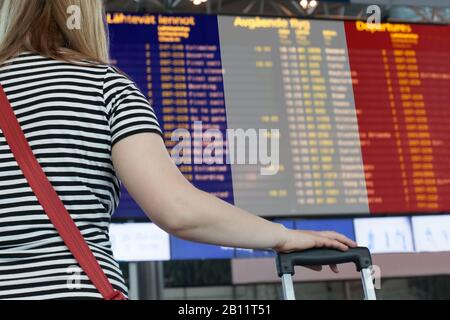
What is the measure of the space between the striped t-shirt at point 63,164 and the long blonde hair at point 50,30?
27mm

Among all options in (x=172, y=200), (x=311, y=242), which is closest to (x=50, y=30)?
(x=172, y=200)

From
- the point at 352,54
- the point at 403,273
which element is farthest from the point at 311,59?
the point at 403,273

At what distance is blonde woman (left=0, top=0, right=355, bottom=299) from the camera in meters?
0.81

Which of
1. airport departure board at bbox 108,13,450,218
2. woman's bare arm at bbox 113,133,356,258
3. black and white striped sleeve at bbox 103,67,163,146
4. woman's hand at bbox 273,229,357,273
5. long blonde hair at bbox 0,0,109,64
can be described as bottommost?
woman's hand at bbox 273,229,357,273

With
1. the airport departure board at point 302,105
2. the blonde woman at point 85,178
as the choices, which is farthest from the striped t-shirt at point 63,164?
the airport departure board at point 302,105

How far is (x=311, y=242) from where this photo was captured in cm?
95

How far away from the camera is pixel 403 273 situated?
4875 millimetres

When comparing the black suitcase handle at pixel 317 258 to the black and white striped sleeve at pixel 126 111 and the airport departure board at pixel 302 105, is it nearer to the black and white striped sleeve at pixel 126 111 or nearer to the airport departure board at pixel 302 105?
the black and white striped sleeve at pixel 126 111

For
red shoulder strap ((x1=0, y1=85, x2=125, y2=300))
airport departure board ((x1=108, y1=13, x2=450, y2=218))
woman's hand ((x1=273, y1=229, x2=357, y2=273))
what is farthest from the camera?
airport departure board ((x1=108, y1=13, x2=450, y2=218))

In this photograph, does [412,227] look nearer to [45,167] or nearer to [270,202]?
[270,202]

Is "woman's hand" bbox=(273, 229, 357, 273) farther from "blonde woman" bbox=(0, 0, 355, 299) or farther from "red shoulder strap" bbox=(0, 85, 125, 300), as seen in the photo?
"red shoulder strap" bbox=(0, 85, 125, 300)

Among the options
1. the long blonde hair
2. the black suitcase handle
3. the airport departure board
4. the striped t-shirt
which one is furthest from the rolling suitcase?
the airport departure board

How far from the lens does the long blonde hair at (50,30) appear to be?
3.12ft

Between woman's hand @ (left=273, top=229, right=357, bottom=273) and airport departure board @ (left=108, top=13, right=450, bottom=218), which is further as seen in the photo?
airport departure board @ (left=108, top=13, right=450, bottom=218)
